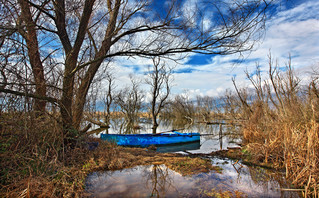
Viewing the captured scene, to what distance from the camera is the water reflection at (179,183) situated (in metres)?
4.01

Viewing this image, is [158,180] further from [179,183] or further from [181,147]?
[181,147]

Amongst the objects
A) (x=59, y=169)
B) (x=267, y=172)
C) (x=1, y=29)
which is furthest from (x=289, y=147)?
(x=1, y=29)

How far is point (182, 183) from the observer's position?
4504 millimetres

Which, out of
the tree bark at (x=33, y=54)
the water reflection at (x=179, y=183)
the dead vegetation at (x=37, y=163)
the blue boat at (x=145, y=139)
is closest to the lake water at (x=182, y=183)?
the water reflection at (x=179, y=183)

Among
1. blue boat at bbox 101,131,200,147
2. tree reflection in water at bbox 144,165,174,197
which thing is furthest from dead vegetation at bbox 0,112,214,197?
blue boat at bbox 101,131,200,147

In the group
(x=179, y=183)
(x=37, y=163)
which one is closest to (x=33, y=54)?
(x=37, y=163)

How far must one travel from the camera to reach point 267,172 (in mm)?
5602

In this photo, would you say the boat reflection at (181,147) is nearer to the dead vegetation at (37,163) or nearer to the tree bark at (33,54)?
the dead vegetation at (37,163)

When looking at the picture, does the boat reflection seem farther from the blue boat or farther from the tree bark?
the tree bark

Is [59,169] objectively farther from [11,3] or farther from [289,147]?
[289,147]

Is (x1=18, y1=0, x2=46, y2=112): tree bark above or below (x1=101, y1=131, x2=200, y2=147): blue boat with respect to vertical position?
above

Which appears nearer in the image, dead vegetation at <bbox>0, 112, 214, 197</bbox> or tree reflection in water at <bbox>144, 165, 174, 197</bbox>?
dead vegetation at <bbox>0, 112, 214, 197</bbox>

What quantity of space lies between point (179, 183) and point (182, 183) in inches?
2.9

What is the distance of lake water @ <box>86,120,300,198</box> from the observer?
13.1 feet
